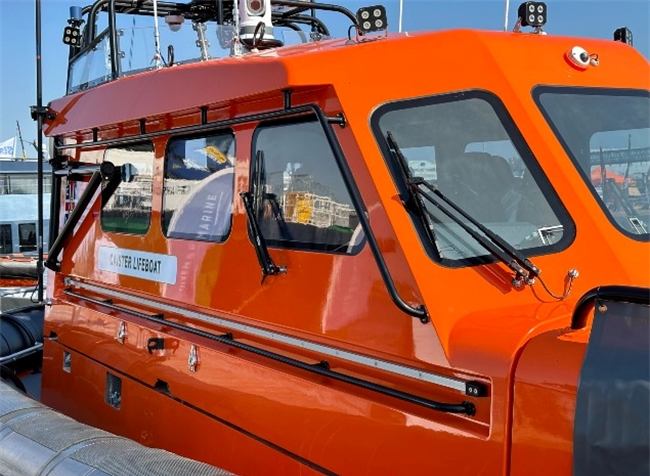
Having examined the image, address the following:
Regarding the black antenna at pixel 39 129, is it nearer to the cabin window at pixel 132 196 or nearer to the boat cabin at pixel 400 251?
the cabin window at pixel 132 196

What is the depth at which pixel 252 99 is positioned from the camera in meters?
3.17

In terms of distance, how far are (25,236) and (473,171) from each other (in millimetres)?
19306

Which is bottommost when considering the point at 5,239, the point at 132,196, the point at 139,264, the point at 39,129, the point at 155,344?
the point at 5,239

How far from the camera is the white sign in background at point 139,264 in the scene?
12.6 ft

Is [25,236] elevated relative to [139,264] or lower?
lower

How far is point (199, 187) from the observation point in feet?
12.1

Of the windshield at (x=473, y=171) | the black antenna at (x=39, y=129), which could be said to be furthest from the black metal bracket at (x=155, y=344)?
the black antenna at (x=39, y=129)

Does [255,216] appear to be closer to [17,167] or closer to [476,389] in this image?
[476,389]

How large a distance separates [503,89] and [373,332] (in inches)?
39.7

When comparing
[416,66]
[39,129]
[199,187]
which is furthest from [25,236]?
[416,66]

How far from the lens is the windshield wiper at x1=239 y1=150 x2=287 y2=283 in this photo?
120 inches

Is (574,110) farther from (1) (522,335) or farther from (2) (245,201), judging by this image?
(2) (245,201)

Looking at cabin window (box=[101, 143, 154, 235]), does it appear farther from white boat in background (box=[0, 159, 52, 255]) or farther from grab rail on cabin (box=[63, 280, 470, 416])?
white boat in background (box=[0, 159, 52, 255])

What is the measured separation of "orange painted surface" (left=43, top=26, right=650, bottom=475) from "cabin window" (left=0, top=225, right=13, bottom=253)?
17456 millimetres
